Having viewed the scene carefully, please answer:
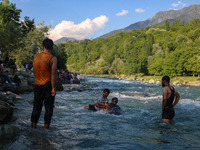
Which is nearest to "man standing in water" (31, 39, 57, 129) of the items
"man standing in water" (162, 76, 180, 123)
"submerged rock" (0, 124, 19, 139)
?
"submerged rock" (0, 124, 19, 139)

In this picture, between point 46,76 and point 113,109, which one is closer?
point 46,76

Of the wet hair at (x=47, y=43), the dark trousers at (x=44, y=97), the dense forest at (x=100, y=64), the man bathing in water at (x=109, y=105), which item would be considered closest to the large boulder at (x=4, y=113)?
the dark trousers at (x=44, y=97)

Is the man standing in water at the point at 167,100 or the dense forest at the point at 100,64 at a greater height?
the dense forest at the point at 100,64

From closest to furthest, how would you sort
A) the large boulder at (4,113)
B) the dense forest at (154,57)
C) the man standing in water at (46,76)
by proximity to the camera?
the man standing in water at (46,76) < the large boulder at (4,113) < the dense forest at (154,57)

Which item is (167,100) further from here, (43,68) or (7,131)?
(7,131)

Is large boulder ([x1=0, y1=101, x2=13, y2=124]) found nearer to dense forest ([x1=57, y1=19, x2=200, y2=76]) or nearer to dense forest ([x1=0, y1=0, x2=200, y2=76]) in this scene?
dense forest ([x1=0, y1=0, x2=200, y2=76])

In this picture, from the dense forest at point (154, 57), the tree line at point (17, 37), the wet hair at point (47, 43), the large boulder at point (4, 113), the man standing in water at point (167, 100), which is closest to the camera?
the wet hair at point (47, 43)

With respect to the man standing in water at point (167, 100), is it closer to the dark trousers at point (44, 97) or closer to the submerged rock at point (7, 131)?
the dark trousers at point (44, 97)

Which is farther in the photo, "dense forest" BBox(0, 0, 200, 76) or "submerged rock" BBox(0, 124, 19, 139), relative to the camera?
"dense forest" BBox(0, 0, 200, 76)

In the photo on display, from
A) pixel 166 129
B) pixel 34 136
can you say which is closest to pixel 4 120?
pixel 34 136

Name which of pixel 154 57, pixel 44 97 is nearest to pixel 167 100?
pixel 44 97

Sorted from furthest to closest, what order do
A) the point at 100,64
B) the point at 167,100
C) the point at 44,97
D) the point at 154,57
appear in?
1. the point at 100,64
2. the point at 154,57
3. the point at 167,100
4. the point at 44,97

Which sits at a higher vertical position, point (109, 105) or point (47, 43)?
point (47, 43)

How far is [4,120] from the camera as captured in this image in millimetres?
5840
